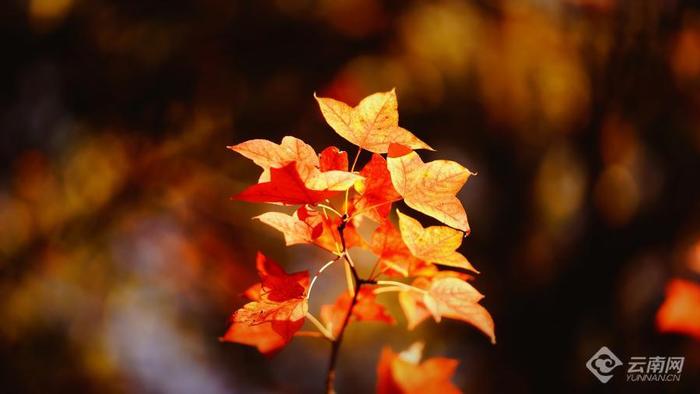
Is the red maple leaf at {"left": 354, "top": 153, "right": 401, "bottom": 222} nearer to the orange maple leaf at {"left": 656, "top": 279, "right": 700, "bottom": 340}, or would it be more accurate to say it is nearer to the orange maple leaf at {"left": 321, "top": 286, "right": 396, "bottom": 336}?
the orange maple leaf at {"left": 321, "top": 286, "right": 396, "bottom": 336}

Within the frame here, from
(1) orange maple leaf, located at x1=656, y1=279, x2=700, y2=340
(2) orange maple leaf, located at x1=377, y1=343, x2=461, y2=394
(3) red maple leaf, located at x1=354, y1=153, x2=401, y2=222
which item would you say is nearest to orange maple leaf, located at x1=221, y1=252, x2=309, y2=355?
(3) red maple leaf, located at x1=354, y1=153, x2=401, y2=222

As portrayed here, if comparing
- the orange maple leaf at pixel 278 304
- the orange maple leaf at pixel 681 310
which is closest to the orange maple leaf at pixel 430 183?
the orange maple leaf at pixel 278 304

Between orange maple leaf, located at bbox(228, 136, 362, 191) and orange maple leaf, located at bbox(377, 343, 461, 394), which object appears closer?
orange maple leaf, located at bbox(228, 136, 362, 191)

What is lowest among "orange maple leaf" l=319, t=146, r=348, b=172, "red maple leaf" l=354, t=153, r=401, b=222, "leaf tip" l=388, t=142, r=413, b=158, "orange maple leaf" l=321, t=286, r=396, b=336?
"orange maple leaf" l=321, t=286, r=396, b=336

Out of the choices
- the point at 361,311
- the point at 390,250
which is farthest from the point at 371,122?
the point at 361,311

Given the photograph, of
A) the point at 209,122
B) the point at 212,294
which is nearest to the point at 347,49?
the point at 209,122

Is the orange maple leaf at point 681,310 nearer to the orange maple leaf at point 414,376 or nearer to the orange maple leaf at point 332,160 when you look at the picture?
the orange maple leaf at point 414,376
